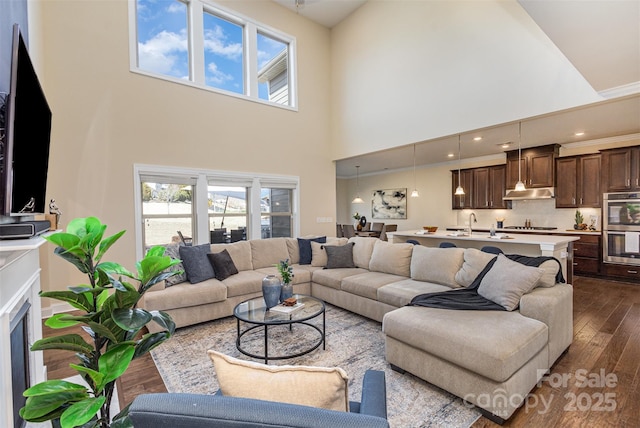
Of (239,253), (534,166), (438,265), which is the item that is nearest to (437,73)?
(534,166)

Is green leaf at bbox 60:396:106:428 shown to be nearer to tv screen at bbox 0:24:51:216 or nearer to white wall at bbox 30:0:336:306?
tv screen at bbox 0:24:51:216

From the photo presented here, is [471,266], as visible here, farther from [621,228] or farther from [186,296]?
[621,228]

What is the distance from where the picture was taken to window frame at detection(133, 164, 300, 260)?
4617 millimetres

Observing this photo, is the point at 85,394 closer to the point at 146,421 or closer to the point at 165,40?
the point at 146,421

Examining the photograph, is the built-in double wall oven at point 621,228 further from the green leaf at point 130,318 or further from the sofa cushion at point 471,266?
the green leaf at point 130,318

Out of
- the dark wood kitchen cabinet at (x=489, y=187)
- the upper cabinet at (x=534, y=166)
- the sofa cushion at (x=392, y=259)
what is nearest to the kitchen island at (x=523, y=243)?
the sofa cushion at (x=392, y=259)

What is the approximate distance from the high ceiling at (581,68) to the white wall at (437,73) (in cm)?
31

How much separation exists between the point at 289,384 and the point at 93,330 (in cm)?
76

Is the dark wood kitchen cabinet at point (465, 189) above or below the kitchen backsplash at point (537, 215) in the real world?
above

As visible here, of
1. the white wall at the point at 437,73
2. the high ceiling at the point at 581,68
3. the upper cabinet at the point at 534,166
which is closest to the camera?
the high ceiling at the point at 581,68

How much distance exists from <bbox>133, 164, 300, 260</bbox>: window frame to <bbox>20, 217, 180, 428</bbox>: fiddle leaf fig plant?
152 inches

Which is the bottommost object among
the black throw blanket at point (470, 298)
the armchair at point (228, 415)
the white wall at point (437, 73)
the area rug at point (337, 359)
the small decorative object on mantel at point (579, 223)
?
the area rug at point (337, 359)

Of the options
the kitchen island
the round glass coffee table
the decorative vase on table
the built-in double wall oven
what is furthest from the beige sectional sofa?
the built-in double wall oven

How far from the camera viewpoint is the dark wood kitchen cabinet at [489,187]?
279 inches
